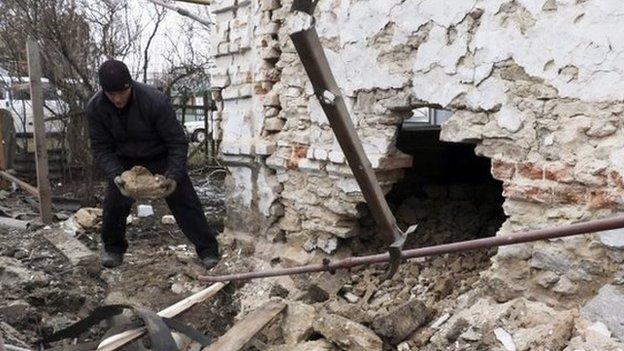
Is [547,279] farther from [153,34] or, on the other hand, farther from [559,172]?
[153,34]

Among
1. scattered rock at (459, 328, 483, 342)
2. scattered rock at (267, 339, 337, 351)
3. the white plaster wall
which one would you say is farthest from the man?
scattered rock at (459, 328, 483, 342)

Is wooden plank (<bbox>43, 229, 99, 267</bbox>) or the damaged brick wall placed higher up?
the damaged brick wall

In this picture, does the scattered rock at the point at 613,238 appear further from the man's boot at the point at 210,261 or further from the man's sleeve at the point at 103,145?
the man's sleeve at the point at 103,145

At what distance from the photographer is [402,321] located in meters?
2.88

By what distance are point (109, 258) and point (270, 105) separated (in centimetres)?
169

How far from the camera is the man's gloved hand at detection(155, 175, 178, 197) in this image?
12.3 feet

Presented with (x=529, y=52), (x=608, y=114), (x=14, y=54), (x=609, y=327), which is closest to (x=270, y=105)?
(x=529, y=52)

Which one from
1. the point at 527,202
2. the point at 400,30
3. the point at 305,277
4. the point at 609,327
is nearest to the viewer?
the point at 609,327

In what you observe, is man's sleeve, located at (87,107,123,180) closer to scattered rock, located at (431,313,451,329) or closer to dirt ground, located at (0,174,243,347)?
dirt ground, located at (0,174,243,347)

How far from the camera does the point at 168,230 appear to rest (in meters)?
5.50

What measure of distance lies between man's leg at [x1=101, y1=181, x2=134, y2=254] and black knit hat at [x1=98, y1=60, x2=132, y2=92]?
28.3 inches

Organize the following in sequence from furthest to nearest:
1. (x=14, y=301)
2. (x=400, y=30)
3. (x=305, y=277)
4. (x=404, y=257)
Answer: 1. (x=305, y=277)
2. (x=14, y=301)
3. (x=400, y=30)
4. (x=404, y=257)

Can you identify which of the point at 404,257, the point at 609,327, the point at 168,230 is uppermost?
the point at 404,257

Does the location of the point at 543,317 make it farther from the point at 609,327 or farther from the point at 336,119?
the point at 336,119
